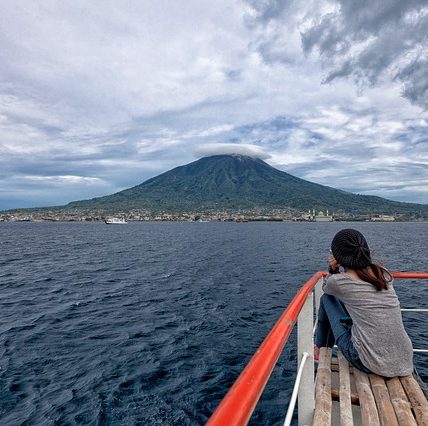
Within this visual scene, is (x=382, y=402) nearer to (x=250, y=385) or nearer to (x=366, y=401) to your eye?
(x=366, y=401)

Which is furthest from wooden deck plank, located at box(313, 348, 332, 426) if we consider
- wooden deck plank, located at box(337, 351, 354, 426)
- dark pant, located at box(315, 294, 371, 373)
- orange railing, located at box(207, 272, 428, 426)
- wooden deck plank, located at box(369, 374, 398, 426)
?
orange railing, located at box(207, 272, 428, 426)

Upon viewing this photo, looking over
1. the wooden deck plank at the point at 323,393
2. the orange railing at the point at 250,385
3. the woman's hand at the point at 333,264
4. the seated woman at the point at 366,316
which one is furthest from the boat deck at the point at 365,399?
the woman's hand at the point at 333,264

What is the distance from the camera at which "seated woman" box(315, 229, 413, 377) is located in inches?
130

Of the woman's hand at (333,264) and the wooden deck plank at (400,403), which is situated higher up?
the woman's hand at (333,264)

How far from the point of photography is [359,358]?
11.2 ft

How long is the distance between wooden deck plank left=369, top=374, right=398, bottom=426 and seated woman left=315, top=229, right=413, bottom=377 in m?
0.09

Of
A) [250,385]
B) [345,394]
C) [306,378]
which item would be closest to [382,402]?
[345,394]

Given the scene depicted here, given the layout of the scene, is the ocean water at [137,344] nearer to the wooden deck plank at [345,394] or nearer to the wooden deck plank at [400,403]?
the wooden deck plank at [345,394]

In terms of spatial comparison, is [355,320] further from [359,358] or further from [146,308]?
[146,308]

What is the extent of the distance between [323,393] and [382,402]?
495mm

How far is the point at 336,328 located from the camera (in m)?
3.94

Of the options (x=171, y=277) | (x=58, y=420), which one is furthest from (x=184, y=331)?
(x=171, y=277)

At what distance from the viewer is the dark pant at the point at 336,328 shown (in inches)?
140

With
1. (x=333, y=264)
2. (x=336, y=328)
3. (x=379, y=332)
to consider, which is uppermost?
(x=333, y=264)
